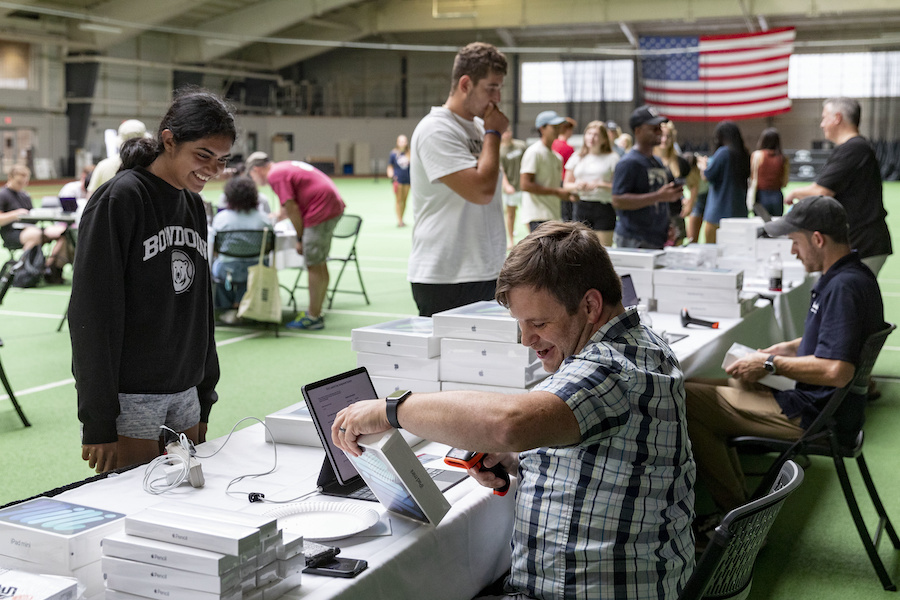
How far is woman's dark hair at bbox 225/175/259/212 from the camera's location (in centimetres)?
741

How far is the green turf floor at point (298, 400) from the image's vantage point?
3256 millimetres

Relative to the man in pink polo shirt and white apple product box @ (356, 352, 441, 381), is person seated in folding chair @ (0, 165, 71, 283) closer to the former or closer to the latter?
the man in pink polo shirt

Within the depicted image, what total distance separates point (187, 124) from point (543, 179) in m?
6.18

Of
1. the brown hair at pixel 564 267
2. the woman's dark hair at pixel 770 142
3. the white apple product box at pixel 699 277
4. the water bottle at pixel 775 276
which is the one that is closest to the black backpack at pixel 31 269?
the white apple product box at pixel 699 277

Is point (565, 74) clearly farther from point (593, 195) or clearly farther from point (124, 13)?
point (593, 195)

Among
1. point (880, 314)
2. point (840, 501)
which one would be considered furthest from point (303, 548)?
point (840, 501)

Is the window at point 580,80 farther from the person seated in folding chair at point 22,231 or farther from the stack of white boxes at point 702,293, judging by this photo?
the stack of white boxes at point 702,293

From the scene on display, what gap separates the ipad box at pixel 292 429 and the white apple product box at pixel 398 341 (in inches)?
16.2

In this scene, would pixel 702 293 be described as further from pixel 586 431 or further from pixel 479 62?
pixel 586 431

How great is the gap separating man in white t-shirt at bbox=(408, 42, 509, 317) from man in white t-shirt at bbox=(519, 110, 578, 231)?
12.8 feet

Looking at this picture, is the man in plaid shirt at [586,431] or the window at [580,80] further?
the window at [580,80]

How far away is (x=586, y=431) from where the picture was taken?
1555mm

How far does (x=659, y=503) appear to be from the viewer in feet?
5.48

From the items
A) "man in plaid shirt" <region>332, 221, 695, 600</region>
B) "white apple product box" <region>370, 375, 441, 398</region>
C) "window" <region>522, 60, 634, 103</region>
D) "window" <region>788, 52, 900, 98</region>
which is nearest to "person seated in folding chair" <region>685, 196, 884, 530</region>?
"white apple product box" <region>370, 375, 441, 398</region>
